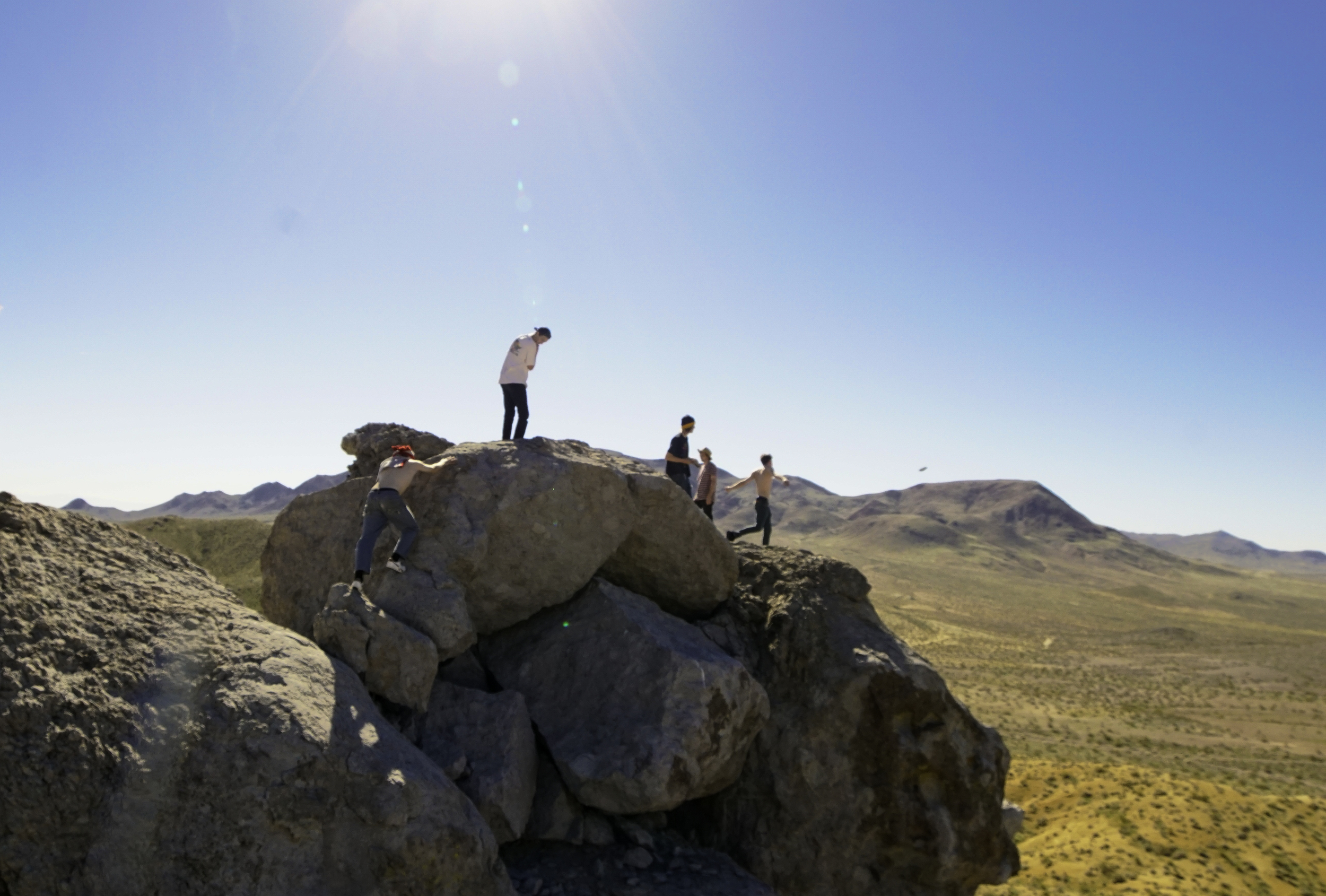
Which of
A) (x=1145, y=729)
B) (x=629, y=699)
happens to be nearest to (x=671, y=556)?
(x=629, y=699)

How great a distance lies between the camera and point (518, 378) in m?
9.91

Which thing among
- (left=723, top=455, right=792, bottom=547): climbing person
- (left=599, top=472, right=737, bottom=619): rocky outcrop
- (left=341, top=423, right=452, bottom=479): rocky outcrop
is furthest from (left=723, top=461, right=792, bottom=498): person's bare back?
(left=341, top=423, right=452, bottom=479): rocky outcrop

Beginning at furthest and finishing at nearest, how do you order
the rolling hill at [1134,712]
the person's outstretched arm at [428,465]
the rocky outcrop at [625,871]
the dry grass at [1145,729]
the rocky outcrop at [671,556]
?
the rolling hill at [1134,712] → the dry grass at [1145,729] → the rocky outcrop at [671,556] → the person's outstretched arm at [428,465] → the rocky outcrop at [625,871]

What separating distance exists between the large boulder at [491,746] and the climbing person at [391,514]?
1437 millimetres

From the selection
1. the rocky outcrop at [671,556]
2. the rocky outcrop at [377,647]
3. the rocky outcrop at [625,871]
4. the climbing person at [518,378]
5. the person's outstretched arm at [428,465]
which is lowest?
the rocky outcrop at [625,871]

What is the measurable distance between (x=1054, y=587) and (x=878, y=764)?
128578 millimetres

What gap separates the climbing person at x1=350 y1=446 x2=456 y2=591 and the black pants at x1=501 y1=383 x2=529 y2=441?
2188 millimetres

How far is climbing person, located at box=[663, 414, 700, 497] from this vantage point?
12.6 m

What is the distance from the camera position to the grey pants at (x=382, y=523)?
7.71 m

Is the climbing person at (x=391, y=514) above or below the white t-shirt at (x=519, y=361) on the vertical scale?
below

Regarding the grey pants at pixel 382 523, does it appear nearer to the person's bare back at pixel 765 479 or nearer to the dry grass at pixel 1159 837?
the person's bare back at pixel 765 479

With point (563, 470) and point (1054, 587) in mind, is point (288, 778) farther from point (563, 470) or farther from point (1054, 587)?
point (1054, 587)

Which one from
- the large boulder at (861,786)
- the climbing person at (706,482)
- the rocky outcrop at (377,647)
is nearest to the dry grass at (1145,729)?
the large boulder at (861,786)

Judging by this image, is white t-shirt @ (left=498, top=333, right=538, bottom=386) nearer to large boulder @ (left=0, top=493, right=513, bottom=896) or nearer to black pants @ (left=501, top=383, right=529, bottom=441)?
black pants @ (left=501, top=383, right=529, bottom=441)
